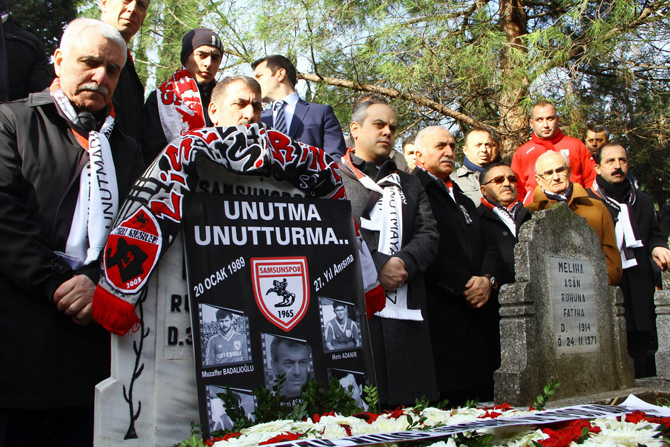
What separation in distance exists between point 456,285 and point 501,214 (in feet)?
3.81

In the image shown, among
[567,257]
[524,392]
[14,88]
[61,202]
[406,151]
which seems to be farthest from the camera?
[406,151]

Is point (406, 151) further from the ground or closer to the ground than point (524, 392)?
further from the ground

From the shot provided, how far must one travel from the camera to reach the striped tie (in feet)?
15.0

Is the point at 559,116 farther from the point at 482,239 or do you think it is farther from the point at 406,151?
the point at 482,239

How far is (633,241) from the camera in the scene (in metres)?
5.83

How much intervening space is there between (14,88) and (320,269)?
6.14ft

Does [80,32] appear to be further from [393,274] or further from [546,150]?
[546,150]

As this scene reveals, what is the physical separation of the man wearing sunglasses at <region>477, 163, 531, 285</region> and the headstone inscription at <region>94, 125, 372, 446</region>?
8.38 feet

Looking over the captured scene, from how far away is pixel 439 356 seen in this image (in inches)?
161

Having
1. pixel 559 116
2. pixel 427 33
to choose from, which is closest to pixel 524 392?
pixel 559 116

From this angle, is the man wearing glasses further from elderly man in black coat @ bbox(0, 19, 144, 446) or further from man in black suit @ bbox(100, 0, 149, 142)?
elderly man in black coat @ bbox(0, 19, 144, 446)

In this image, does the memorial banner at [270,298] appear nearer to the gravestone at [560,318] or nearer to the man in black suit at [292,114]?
the gravestone at [560,318]

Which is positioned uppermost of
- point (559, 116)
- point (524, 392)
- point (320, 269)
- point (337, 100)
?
point (337, 100)

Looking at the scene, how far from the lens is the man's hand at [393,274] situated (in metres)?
3.46
